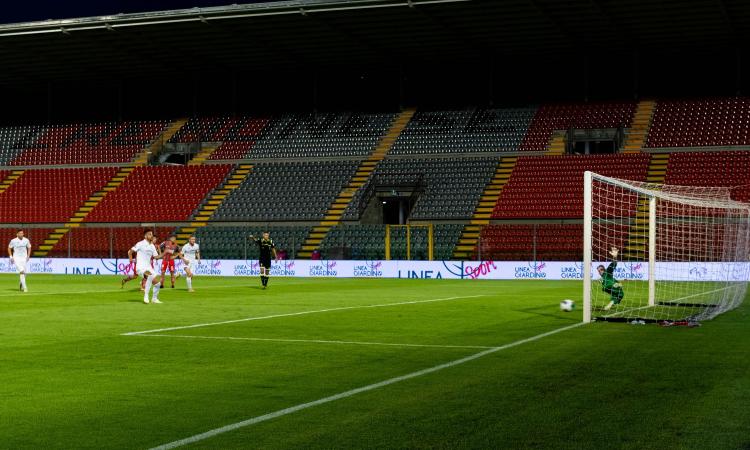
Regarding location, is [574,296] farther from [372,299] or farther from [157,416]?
[157,416]

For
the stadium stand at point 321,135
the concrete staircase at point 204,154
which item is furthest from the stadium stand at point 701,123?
the concrete staircase at point 204,154

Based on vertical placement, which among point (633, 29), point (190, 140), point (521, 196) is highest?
point (633, 29)

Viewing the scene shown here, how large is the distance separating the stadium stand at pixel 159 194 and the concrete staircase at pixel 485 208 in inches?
572

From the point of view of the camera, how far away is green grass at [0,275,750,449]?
746 centimetres

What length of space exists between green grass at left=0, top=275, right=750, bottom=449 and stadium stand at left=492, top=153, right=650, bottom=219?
25.3 metres

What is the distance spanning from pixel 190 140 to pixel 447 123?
15.1 meters

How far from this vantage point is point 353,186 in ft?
163

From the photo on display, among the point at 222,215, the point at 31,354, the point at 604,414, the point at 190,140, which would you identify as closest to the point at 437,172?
the point at 222,215

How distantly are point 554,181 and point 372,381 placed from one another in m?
37.8

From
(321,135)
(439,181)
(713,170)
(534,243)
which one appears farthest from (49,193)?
(713,170)

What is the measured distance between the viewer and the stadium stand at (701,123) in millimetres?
47594

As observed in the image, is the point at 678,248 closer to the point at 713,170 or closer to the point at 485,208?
the point at 713,170

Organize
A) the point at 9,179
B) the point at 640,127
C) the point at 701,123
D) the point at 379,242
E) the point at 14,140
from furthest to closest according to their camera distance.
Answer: the point at 14,140
the point at 9,179
the point at 640,127
the point at 701,123
the point at 379,242

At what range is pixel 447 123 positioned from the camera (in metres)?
53.9
